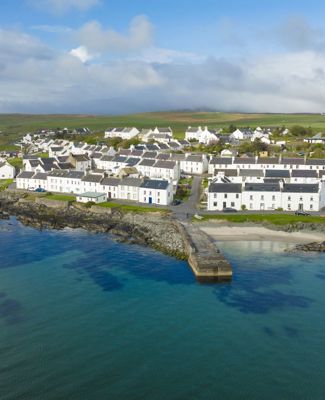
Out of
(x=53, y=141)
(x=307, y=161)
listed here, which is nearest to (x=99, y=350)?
(x=307, y=161)

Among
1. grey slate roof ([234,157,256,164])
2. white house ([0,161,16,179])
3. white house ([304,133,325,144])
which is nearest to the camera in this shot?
grey slate roof ([234,157,256,164])

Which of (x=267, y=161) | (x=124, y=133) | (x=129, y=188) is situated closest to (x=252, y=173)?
(x=267, y=161)

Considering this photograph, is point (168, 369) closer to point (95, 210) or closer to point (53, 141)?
point (95, 210)

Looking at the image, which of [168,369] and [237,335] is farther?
[237,335]

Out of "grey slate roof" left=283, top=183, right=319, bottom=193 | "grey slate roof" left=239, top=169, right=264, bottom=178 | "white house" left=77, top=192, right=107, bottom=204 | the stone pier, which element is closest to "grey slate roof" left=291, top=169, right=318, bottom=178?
"grey slate roof" left=239, top=169, right=264, bottom=178

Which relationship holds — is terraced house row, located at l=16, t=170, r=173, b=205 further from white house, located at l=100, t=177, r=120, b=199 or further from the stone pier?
the stone pier

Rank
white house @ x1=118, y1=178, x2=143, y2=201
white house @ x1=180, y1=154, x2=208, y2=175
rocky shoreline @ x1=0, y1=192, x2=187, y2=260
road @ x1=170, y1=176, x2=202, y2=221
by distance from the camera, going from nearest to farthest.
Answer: rocky shoreline @ x1=0, y1=192, x2=187, y2=260, road @ x1=170, y1=176, x2=202, y2=221, white house @ x1=118, y1=178, x2=143, y2=201, white house @ x1=180, y1=154, x2=208, y2=175

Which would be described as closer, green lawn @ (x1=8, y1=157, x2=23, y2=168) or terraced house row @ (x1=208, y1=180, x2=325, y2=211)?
terraced house row @ (x1=208, y1=180, x2=325, y2=211)

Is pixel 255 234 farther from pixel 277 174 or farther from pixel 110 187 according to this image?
pixel 110 187
